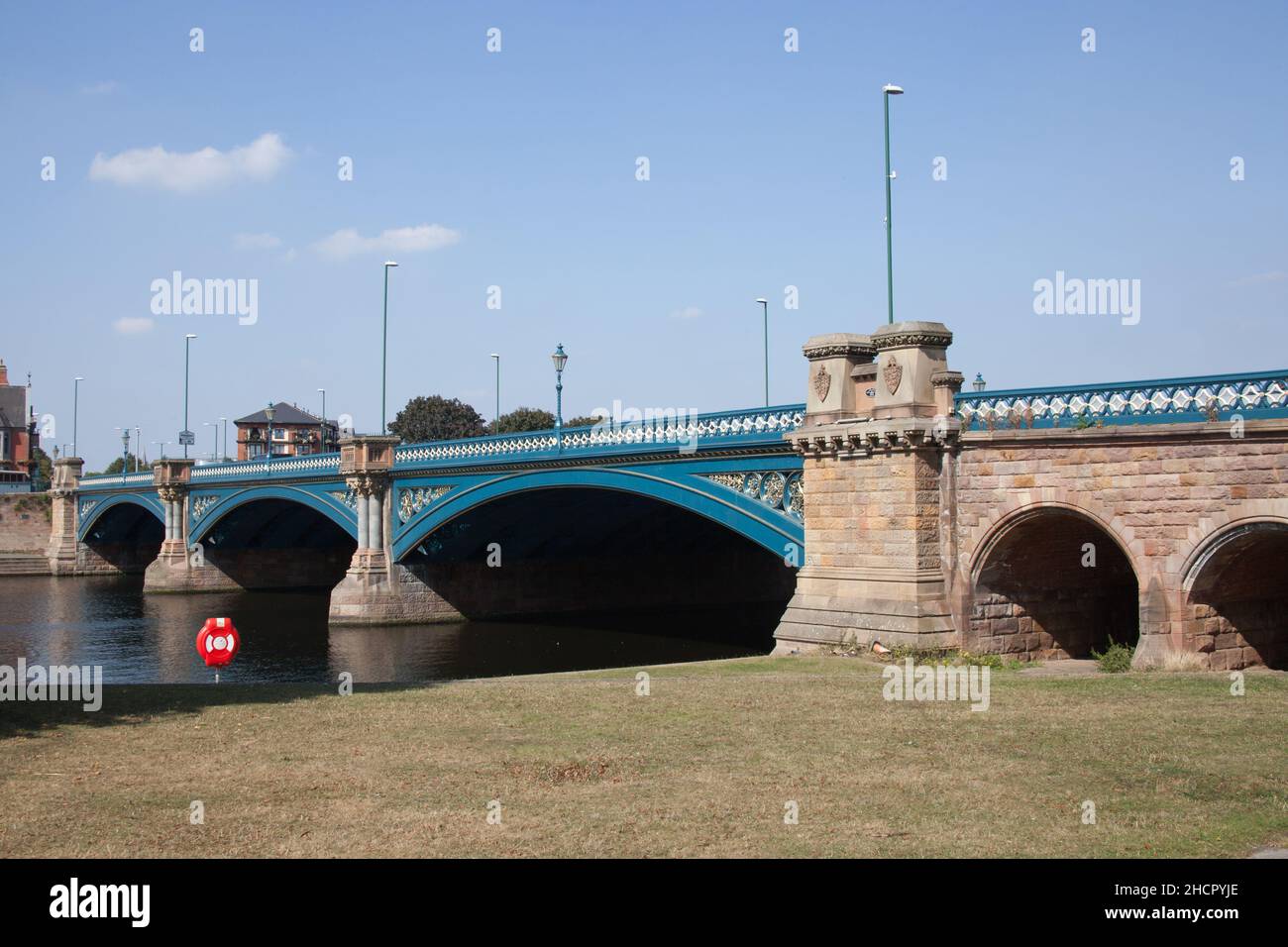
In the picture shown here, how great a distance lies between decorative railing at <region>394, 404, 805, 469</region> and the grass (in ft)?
36.1

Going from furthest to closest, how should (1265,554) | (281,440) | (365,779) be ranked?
(281,440)
(1265,554)
(365,779)

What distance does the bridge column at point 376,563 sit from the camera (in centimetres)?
4534

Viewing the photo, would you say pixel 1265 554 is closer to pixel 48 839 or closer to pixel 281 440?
pixel 48 839

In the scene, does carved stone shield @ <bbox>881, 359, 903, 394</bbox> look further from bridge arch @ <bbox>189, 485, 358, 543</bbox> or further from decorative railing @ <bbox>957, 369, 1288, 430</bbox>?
bridge arch @ <bbox>189, 485, 358, 543</bbox>

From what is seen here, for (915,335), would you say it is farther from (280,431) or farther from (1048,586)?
(280,431)

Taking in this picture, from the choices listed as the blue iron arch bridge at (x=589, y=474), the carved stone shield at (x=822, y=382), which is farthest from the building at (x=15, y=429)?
the carved stone shield at (x=822, y=382)

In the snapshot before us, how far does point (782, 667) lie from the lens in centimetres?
2128

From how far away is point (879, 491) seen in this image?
23.5 meters

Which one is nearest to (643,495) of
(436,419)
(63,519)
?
(63,519)

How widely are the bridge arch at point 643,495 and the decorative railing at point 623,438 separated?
0.70 m

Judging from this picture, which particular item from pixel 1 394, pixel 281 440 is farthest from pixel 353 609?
pixel 1 394

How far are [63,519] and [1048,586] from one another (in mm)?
69939

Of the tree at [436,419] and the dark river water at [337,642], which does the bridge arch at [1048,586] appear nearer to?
the dark river water at [337,642]

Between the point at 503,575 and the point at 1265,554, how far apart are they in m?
31.2
